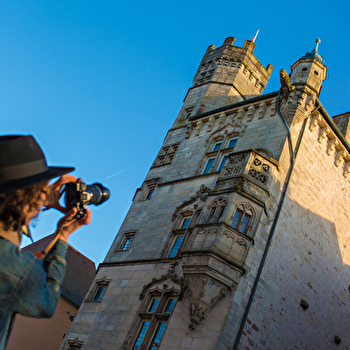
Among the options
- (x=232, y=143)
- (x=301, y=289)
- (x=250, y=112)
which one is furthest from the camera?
(x=250, y=112)

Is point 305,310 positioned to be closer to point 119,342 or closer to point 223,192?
point 223,192

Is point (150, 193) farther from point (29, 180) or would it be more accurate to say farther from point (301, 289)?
point (29, 180)

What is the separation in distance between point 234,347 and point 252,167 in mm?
6371

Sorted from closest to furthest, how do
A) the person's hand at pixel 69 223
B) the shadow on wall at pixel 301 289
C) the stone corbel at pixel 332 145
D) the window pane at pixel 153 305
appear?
1. the person's hand at pixel 69 223
2. the shadow on wall at pixel 301 289
3. the window pane at pixel 153 305
4. the stone corbel at pixel 332 145

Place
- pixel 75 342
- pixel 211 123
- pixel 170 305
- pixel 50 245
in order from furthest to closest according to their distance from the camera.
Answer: pixel 211 123
pixel 75 342
pixel 170 305
pixel 50 245

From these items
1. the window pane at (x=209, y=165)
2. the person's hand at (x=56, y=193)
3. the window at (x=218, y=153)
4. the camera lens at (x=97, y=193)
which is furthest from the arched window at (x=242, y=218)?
the person's hand at (x=56, y=193)

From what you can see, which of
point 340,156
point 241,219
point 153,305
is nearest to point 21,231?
point 241,219

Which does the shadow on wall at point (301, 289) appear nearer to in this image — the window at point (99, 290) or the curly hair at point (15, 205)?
the window at point (99, 290)

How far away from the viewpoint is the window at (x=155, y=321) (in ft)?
46.1

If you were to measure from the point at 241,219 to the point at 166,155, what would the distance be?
8984 millimetres

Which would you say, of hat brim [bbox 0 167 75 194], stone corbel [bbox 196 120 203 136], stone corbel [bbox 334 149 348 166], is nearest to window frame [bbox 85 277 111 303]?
stone corbel [bbox 196 120 203 136]

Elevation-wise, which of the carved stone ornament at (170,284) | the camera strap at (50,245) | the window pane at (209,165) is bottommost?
the camera strap at (50,245)

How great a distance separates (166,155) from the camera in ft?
72.9

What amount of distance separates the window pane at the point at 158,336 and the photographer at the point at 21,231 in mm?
11585
